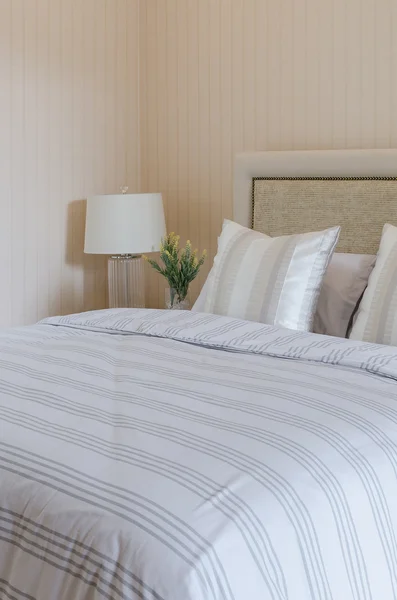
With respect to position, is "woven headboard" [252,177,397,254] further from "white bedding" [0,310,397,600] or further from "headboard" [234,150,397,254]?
"white bedding" [0,310,397,600]

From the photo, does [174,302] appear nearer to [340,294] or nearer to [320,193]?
[320,193]

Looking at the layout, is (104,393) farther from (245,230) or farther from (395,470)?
(245,230)

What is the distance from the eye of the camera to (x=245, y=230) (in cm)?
301

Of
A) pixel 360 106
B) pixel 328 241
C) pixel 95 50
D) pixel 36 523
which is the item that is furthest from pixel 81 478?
pixel 95 50

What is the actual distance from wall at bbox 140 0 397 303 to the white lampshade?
1.15 feet

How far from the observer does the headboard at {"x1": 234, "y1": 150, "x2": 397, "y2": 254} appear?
3.04 m

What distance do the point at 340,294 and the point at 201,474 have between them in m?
1.50

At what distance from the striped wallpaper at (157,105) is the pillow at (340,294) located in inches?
24.4

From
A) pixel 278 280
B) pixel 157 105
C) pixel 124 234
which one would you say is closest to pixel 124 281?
pixel 124 234

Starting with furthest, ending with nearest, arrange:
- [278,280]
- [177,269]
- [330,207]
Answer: [177,269] → [330,207] → [278,280]

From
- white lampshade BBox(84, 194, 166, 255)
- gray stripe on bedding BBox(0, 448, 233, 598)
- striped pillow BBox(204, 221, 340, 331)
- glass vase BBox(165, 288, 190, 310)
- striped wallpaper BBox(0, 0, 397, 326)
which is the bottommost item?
gray stripe on bedding BBox(0, 448, 233, 598)

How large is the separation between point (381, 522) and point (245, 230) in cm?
165

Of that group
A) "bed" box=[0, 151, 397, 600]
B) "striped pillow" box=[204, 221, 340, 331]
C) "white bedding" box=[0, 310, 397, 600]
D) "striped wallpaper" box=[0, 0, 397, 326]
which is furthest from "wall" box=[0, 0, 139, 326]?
"white bedding" box=[0, 310, 397, 600]

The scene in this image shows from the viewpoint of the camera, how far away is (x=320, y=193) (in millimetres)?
3197
